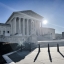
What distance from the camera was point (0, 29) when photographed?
146ft

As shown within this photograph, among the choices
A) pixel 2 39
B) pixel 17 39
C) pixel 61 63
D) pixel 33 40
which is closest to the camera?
pixel 61 63

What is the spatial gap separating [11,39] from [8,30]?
23.7 meters

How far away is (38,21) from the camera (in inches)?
1809

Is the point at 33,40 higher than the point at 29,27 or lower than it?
lower

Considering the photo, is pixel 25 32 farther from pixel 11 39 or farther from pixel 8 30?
pixel 11 39

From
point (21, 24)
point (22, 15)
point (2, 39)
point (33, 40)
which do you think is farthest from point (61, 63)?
point (21, 24)

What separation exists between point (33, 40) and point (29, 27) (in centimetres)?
2775

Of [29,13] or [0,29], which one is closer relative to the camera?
[29,13]

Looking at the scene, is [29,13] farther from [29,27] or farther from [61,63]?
[61,63]

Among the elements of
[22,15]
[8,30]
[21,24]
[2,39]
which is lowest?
[2,39]

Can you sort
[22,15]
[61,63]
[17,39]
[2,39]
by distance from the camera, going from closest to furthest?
1. [61,63]
2. [17,39]
3. [2,39]
4. [22,15]

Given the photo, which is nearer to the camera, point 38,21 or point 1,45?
point 1,45

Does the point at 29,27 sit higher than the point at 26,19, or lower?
lower

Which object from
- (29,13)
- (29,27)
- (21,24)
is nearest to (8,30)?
(21,24)
